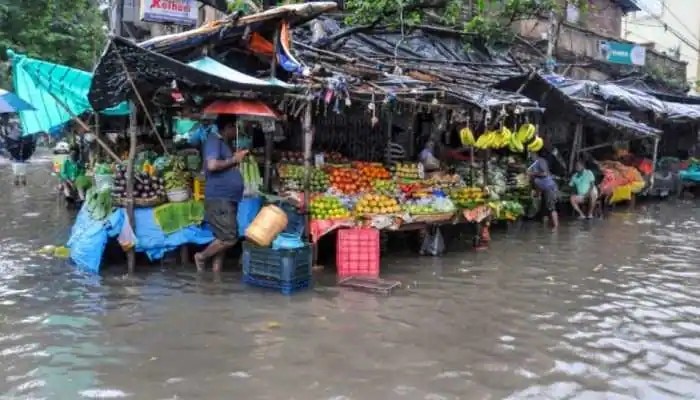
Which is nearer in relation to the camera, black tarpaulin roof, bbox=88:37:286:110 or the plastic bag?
black tarpaulin roof, bbox=88:37:286:110

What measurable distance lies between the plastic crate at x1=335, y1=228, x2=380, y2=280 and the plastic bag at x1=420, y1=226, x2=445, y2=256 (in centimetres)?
155

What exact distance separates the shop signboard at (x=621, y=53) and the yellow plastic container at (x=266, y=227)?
18.7 metres

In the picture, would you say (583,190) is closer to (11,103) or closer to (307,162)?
(307,162)

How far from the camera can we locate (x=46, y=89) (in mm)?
9531

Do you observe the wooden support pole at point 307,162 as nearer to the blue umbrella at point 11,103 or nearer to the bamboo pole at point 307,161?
the bamboo pole at point 307,161

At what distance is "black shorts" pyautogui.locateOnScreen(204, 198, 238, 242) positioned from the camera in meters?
8.18

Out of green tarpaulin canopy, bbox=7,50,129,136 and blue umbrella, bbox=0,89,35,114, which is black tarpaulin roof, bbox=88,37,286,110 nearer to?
green tarpaulin canopy, bbox=7,50,129,136

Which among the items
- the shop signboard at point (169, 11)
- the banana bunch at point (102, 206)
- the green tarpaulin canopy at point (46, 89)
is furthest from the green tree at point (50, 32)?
the banana bunch at point (102, 206)

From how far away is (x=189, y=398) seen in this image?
15.4ft

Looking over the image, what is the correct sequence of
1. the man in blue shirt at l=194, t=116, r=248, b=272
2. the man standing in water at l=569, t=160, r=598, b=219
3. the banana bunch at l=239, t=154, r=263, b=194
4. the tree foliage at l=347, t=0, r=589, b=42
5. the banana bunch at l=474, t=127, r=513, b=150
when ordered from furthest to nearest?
the tree foliage at l=347, t=0, r=589, b=42, the man standing in water at l=569, t=160, r=598, b=219, the banana bunch at l=474, t=127, r=513, b=150, the banana bunch at l=239, t=154, r=263, b=194, the man in blue shirt at l=194, t=116, r=248, b=272

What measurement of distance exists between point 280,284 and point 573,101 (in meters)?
9.01

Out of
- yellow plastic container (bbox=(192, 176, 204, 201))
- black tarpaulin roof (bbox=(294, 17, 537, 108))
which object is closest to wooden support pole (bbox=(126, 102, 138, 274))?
yellow plastic container (bbox=(192, 176, 204, 201))

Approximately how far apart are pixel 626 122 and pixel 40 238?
43.3 ft

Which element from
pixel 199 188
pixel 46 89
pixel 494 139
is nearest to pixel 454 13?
pixel 494 139
